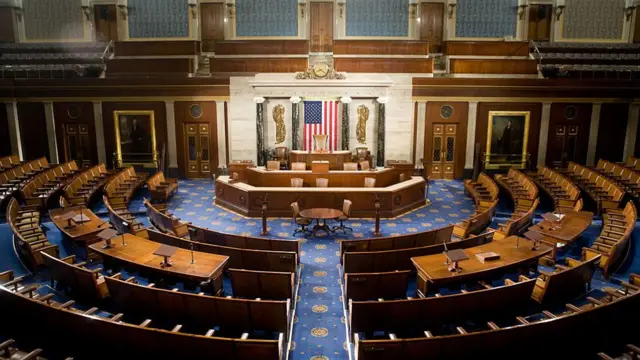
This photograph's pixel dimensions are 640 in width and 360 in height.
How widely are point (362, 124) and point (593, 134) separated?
26.4 feet

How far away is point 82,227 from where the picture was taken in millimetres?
9227

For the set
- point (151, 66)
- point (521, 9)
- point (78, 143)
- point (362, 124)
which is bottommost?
point (78, 143)

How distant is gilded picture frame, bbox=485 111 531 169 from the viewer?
16984 millimetres

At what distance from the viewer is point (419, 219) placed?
1226cm

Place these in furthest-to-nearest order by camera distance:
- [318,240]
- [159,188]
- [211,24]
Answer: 1. [211,24]
2. [159,188]
3. [318,240]

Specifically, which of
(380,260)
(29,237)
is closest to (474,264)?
(380,260)

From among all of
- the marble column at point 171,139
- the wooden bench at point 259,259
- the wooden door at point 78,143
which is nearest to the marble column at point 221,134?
the marble column at point 171,139

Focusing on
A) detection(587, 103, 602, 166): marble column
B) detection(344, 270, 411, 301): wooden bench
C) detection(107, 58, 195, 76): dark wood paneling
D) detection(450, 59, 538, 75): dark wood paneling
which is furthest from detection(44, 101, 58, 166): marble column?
detection(587, 103, 602, 166): marble column

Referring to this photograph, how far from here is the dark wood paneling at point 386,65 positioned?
16719 millimetres

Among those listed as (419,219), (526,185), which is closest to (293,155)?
(419,219)

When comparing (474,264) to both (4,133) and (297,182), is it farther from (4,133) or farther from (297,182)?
(4,133)

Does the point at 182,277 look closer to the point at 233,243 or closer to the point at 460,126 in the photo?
the point at 233,243

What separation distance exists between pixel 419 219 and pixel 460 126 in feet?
20.1

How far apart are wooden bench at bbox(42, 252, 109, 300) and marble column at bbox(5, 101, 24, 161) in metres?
12.5
